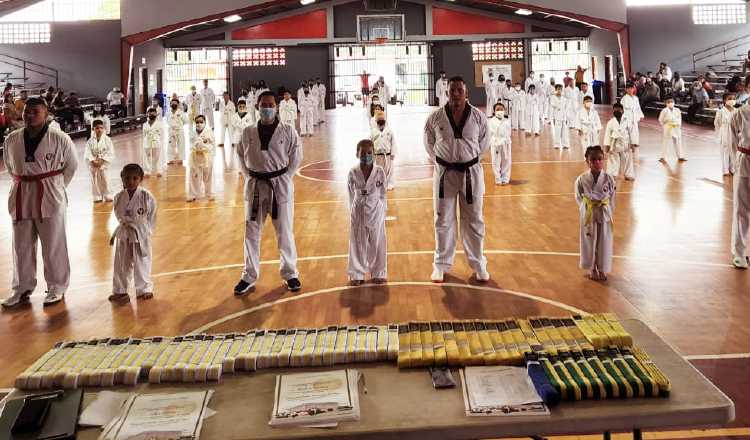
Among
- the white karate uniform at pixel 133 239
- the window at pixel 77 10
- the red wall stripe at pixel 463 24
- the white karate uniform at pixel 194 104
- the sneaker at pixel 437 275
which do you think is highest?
the red wall stripe at pixel 463 24

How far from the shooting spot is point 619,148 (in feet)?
38.4

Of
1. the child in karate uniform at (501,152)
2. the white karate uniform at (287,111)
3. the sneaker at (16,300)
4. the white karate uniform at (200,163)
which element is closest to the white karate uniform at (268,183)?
the sneaker at (16,300)

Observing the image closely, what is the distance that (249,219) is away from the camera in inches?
236

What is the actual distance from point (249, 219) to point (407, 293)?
4.79 feet

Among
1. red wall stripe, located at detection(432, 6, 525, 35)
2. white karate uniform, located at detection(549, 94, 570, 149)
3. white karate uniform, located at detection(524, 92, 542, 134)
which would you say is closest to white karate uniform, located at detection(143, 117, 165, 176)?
white karate uniform, located at detection(549, 94, 570, 149)

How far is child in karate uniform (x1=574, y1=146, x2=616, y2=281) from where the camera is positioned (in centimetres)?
617

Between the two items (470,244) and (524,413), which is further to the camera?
(470,244)

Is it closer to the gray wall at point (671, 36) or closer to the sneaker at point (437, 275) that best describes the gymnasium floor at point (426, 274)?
the sneaker at point (437, 275)

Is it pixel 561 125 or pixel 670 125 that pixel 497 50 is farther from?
pixel 670 125

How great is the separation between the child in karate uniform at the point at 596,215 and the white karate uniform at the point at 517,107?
16269mm

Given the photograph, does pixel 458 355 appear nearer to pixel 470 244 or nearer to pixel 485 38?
pixel 470 244

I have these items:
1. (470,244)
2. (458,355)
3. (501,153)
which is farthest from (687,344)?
(501,153)

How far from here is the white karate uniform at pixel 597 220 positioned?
20.2 feet

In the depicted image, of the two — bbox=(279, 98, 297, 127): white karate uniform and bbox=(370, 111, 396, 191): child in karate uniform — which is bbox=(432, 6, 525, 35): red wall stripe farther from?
bbox=(370, 111, 396, 191): child in karate uniform
